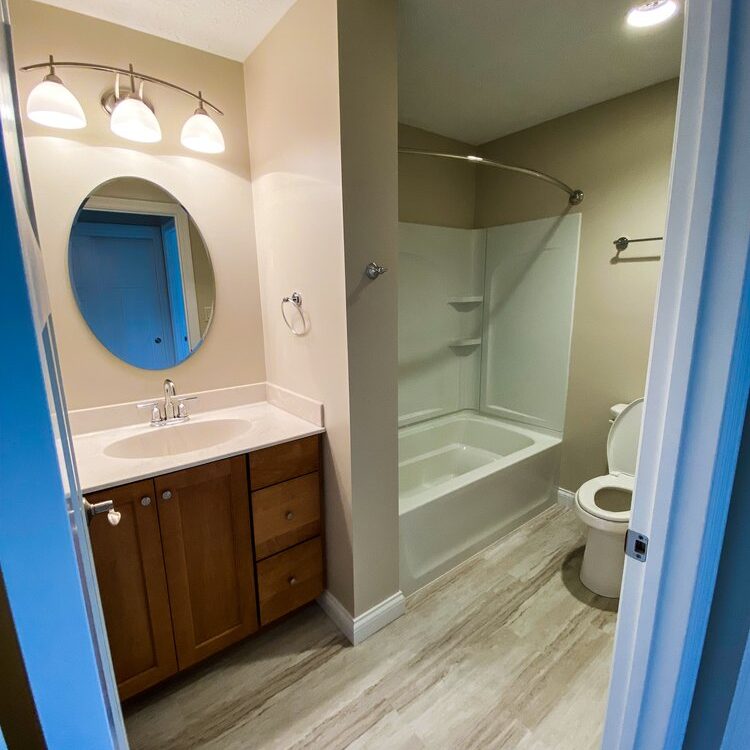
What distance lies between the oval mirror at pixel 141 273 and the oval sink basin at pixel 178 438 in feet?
1.02

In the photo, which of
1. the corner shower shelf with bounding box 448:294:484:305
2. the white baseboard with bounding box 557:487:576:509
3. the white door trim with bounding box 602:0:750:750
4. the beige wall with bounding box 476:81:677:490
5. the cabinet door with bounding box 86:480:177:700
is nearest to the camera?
the white door trim with bounding box 602:0:750:750

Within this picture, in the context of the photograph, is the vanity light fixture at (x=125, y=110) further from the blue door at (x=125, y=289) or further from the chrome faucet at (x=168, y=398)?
the chrome faucet at (x=168, y=398)

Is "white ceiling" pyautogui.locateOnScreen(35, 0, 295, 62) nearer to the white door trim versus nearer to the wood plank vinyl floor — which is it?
the white door trim

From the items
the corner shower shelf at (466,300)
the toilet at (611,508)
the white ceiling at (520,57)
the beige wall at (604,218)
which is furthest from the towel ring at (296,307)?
the beige wall at (604,218)

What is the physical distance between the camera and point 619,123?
2195 mm

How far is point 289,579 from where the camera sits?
5.52ft

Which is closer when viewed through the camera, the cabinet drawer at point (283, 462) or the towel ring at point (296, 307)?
the cabinet drawer at point (283, 462)

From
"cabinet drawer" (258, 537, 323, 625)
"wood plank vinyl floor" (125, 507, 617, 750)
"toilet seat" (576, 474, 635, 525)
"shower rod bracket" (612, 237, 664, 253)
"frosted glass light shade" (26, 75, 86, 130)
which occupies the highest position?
"frosted glass light shade" (26, 75, 86, 130)

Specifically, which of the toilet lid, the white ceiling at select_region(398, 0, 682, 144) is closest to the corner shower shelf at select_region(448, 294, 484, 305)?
the white ceiling at select_region(398, 0, 682, 144)

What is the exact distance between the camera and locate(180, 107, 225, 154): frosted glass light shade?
1599mm

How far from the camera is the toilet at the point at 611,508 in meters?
1.87

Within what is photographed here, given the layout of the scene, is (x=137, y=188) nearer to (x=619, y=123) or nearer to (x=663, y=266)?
(x=663, y=266)

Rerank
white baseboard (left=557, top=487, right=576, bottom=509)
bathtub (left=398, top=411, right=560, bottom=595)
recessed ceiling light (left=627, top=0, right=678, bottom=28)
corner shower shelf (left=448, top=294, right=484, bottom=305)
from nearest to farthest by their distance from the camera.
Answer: recessed ceiling light (left=627, top=0, right=678, bottom=28) < bathtub (left=398, top=411, right=560, bottom=595) < white baseboard (left=557, top=487, right=576, bottom=509) < corner shower shelf (left=448, top=294, right=484, bottom=305)

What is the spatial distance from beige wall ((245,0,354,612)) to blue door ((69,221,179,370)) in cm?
48
